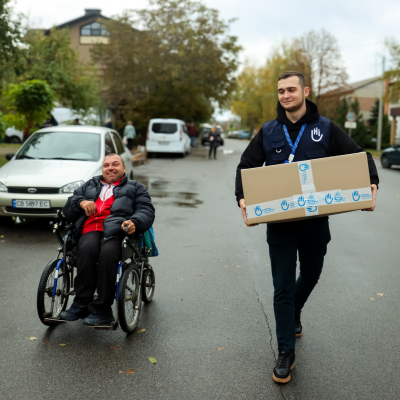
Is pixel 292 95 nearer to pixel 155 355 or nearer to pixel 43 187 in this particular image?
pixel 155 355

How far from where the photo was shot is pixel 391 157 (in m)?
22.6

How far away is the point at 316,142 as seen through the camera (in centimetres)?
344

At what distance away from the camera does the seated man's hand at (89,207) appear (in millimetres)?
A: 4227

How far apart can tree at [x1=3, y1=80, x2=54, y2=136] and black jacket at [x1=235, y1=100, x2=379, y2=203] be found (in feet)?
44.9

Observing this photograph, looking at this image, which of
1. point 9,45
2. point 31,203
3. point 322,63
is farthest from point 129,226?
point 322,63

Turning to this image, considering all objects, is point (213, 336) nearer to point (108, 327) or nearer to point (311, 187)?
point (108, 327)

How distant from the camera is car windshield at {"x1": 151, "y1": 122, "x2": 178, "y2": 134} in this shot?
26.8 meters

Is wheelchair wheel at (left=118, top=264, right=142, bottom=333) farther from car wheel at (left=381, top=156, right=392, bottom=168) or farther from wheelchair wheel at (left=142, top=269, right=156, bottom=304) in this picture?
car wheel at (left=381, top=156, right=392, bottom=168)

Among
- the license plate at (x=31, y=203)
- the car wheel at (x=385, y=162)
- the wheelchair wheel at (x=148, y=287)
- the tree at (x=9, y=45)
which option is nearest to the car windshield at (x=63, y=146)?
the license plate at (x=31, y=203)

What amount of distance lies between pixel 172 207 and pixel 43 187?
3661 millimetres

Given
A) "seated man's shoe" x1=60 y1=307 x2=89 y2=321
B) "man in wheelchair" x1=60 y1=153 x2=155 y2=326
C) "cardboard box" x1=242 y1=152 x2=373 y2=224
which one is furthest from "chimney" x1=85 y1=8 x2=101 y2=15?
"cardboard box" x1=242 y1=152 x2=373 y2=224

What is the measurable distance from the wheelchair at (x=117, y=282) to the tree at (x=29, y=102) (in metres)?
12.6

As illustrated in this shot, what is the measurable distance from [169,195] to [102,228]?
8542 mm

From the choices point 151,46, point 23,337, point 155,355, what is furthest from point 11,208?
point 151,46
